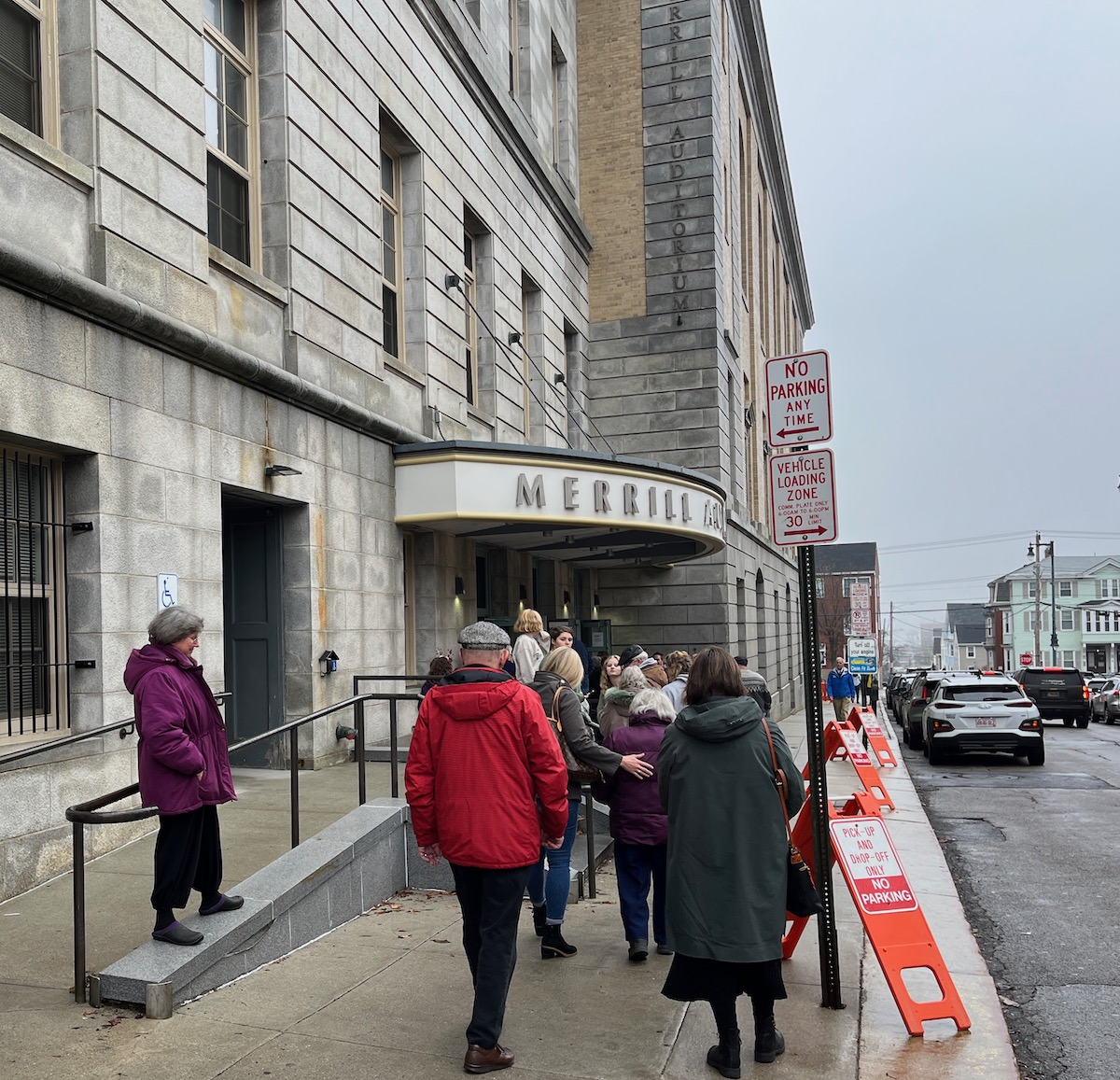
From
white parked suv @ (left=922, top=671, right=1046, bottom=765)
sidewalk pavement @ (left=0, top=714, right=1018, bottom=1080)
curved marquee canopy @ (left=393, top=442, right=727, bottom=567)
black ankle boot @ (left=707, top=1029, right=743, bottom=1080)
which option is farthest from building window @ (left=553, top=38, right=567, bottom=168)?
black ankle boot @ (left=707, top=1029, right=743, bottom=1080)

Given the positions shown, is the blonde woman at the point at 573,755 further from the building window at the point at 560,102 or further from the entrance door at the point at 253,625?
the building window at the point at 560,102

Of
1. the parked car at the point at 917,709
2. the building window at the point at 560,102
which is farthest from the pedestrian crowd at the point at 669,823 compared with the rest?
the building window at the point at 560,102

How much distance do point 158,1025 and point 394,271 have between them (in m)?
10.7

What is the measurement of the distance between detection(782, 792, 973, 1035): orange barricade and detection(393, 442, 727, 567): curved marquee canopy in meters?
7.65

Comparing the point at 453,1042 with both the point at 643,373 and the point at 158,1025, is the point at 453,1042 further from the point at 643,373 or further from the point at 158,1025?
the point at 643,373

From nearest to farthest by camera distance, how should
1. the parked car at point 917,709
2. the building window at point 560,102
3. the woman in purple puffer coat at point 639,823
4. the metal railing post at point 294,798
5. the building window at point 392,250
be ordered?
the woman in purple puffer coat at point 639,823 < the metal railing post at point 294,798 < the building window at point 392,250 < the parked car at point 917,709 < the building window at point 560,102

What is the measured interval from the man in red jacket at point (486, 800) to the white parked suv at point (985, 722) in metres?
15.5

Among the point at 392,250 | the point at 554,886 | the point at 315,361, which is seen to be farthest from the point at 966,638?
the point at 554,886

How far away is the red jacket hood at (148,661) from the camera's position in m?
5.05

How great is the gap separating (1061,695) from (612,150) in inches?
802

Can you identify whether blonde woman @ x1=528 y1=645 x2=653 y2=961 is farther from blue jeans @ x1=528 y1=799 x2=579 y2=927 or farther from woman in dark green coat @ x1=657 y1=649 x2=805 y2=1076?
woman in dark green coat @ x1=657 y1=649 x2=805 y2=1076

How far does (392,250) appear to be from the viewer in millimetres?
13922

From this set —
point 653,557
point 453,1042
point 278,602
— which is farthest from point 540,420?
point 453,1042

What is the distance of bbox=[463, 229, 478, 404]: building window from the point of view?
55.2ft
